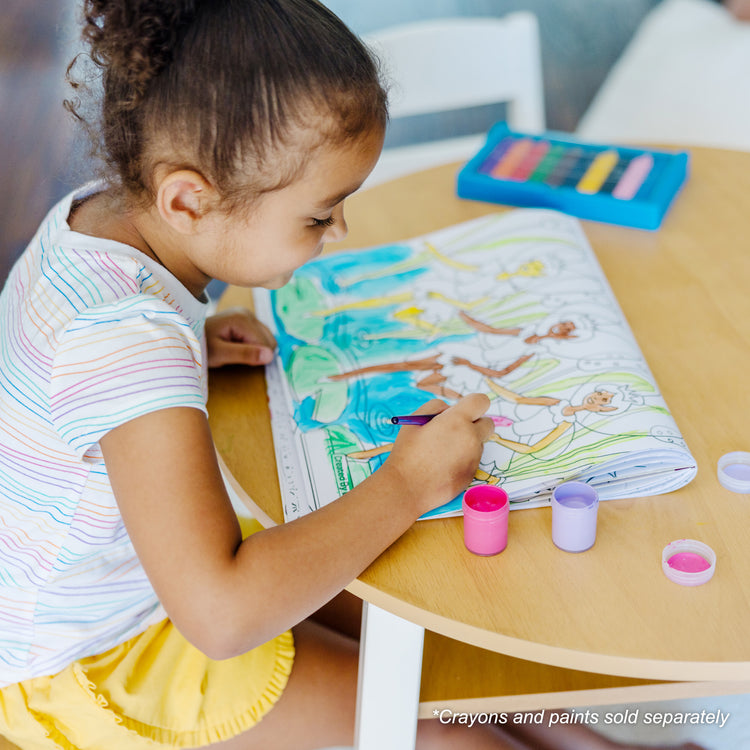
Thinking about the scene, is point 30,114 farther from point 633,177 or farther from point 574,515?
point 574,515

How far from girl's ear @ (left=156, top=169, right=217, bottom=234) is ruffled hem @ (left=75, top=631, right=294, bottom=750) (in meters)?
0.39

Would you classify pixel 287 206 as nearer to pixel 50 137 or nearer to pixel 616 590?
Result: pixel 616 590

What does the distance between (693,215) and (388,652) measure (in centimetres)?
67

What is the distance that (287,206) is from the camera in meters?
0.67

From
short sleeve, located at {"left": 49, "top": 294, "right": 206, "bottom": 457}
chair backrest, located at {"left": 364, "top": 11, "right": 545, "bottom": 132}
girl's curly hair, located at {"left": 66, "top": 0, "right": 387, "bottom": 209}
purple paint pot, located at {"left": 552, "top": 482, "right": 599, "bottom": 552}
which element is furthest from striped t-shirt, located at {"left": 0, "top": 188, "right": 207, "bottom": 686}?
chair backrest, located at {"left": 364, "top": 11, "right": 545, "bottom": 132}

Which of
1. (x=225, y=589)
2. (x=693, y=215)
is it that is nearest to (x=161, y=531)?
(x=225, y=589)

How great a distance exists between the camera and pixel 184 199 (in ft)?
2.13

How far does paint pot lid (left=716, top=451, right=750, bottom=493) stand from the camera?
0.64m

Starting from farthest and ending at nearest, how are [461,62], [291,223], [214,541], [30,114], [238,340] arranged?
[30,114]
[461,62]
[238,340]
[291,223]
[214,541]

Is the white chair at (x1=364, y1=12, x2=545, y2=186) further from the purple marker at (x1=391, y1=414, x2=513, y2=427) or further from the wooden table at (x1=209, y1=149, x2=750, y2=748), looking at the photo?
the purple marker at (x1=391, y1=414, x2=513, y2=427)

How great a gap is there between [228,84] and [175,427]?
238 millimetres

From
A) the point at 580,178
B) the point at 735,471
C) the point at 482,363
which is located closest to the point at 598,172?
the point at 580,178

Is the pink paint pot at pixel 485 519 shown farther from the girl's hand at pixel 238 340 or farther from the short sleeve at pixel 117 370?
the girl's hand at pixel 238 340

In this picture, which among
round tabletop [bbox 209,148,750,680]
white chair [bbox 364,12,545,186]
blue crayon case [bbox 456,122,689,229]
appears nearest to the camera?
round tabletop [bbox 209,148,750,680]
